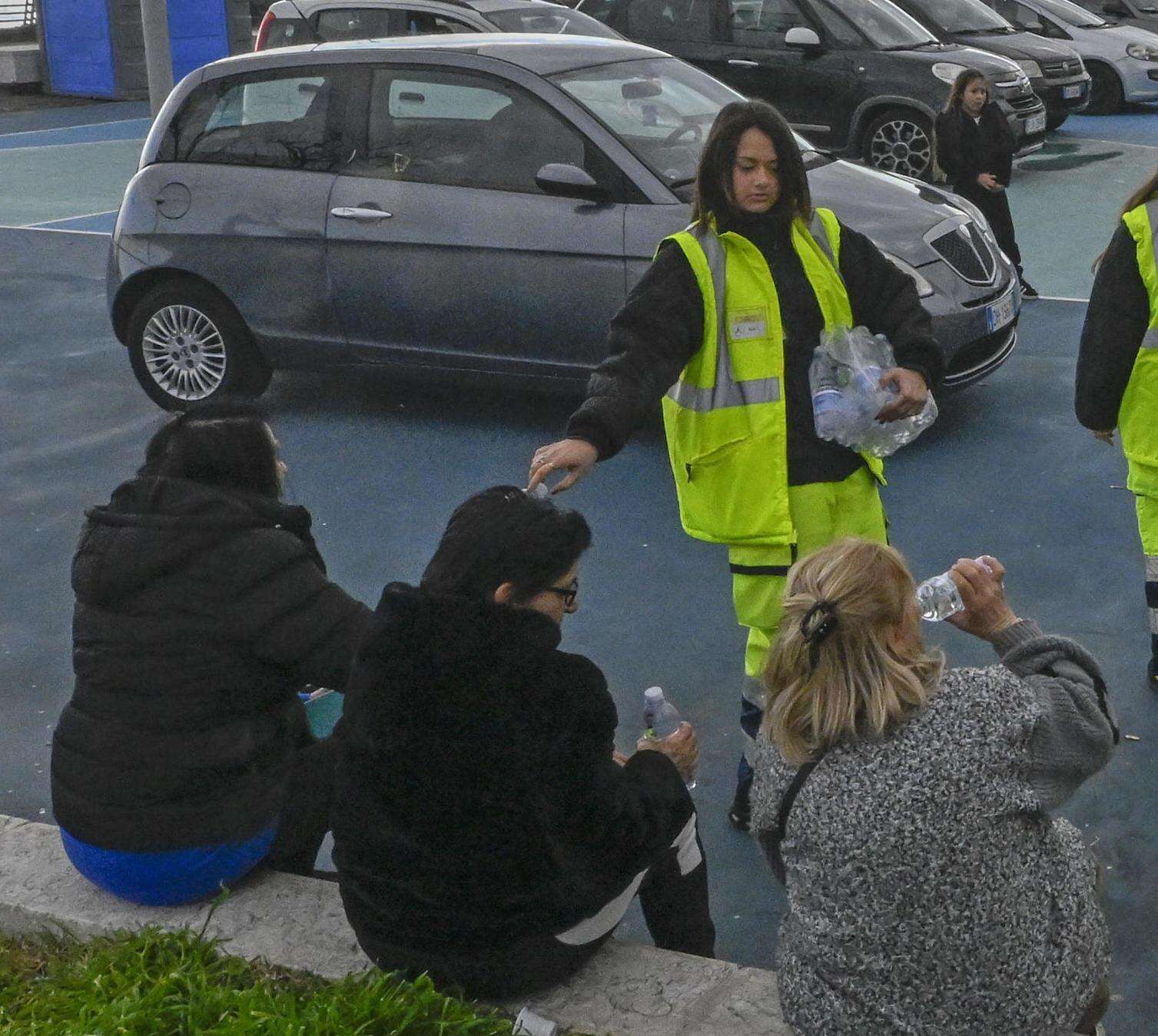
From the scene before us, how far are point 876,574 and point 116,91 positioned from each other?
Result: 23.2 meters

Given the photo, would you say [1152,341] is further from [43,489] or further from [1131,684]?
[43,489]

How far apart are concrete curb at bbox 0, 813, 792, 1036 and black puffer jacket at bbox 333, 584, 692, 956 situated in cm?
22

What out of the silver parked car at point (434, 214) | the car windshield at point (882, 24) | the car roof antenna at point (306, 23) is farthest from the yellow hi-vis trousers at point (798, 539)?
the car roof antenna at point (306, 23)

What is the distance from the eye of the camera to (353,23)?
1462 cm

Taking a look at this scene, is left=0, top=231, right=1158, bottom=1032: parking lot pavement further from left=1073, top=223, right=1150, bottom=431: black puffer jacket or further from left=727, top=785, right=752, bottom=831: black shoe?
left=1073, top=223, right=1150, bottom=431: black puffer jacket

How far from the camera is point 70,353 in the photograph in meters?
9.62

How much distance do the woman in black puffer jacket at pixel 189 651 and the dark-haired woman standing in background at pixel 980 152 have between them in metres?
7.09

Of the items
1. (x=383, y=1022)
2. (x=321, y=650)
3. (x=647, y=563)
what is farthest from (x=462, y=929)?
(x=647, y=563)

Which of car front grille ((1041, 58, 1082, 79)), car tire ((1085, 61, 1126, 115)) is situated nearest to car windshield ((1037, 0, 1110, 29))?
car tire ((1085, 61, 1126, 115))

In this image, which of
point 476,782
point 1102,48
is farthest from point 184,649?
point 1102,48

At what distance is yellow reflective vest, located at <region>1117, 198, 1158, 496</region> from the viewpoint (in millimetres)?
4277

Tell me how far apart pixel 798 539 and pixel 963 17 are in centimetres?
1352

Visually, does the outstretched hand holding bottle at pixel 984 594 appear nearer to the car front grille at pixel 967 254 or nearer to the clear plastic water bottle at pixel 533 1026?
the clear plastic water bottle at pixel 533 1026

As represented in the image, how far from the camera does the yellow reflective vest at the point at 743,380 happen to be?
12.7ft
